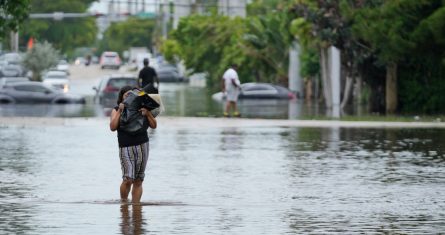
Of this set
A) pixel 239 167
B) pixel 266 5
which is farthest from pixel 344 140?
pixel 266 5

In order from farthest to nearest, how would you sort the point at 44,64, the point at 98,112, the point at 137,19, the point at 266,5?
the point at 137,19 → the point at 266,5 → the point at 44,64 → the point at 98,112

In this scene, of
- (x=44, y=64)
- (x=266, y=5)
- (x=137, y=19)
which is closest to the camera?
(x=44, y=64)

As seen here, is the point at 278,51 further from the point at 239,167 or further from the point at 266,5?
the point at 239,167

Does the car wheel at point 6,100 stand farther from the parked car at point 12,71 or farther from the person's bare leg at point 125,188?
the person's bare leg at point 125,188

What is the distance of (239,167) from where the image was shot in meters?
22.7

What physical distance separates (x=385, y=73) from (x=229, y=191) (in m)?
27.9

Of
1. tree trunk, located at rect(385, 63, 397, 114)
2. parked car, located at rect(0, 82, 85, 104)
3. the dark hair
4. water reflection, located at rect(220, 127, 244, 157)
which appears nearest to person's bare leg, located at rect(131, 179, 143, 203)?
the dark hair

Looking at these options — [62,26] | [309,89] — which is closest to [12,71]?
[309,89]

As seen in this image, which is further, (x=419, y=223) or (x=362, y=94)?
(x=362, y=94)

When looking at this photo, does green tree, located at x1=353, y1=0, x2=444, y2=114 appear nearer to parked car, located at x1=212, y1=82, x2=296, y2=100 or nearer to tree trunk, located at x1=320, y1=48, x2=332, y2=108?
tree trunk, located at x1=320, y1=48, x2=332, y2=108

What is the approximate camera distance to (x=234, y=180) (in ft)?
66.6

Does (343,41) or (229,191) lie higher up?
(343,41)

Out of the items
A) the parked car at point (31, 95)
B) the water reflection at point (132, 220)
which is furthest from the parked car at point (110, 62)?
the water reflection at point (132, 220)

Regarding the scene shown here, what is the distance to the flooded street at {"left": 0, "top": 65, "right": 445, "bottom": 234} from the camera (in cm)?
1485
